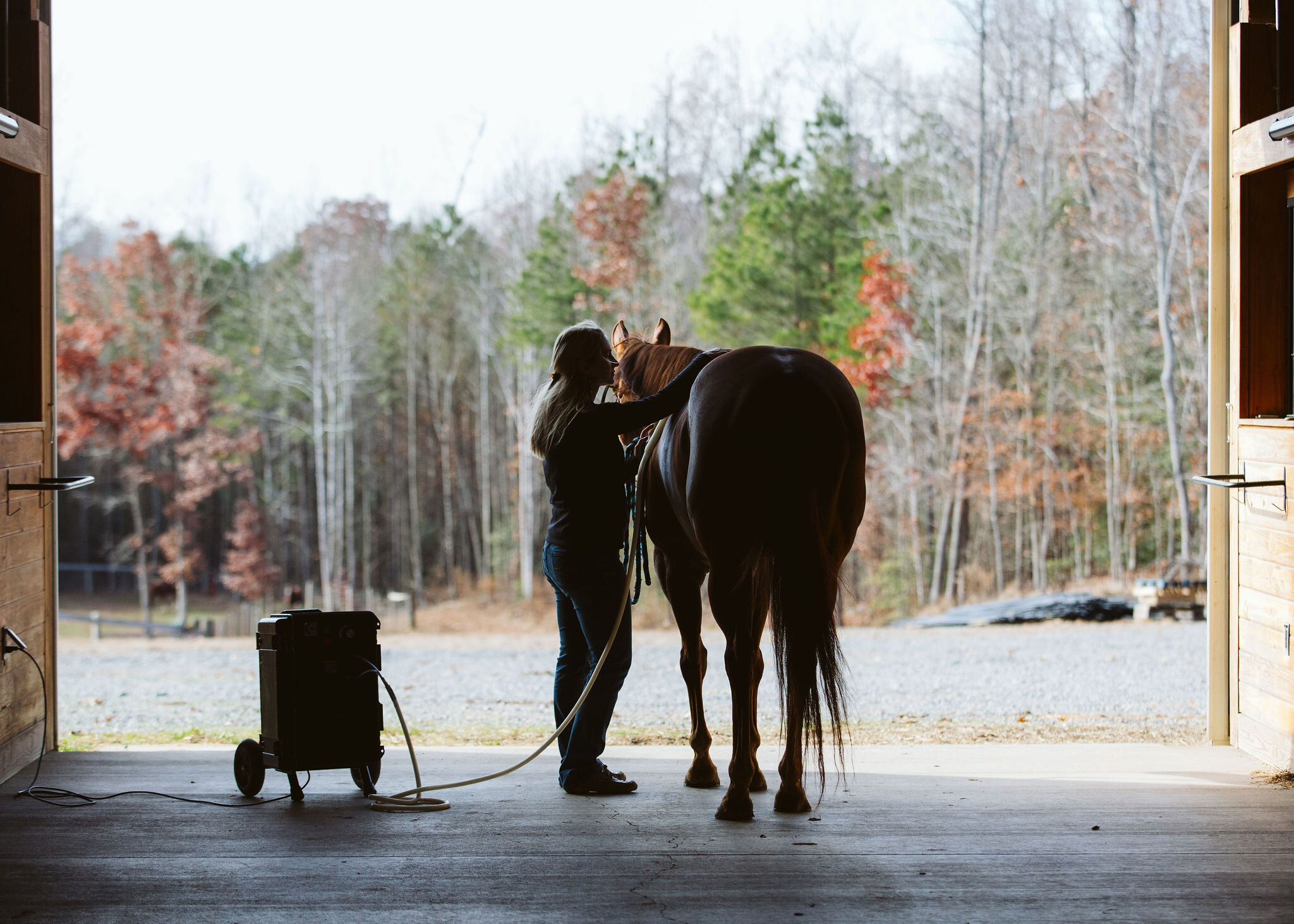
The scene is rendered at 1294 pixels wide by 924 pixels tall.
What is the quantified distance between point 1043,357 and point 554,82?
9.79 metres

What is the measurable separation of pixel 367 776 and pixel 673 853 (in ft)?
3.78

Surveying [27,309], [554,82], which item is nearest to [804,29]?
[554,82]

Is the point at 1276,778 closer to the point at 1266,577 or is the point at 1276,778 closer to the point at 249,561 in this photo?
the point at 1266,577

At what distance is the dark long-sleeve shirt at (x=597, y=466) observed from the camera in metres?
3.18

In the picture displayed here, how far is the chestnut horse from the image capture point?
281 centimetres

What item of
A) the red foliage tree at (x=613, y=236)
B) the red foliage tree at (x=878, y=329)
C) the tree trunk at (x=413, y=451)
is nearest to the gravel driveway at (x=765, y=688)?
the red foliage tree at (x=878, y=329)

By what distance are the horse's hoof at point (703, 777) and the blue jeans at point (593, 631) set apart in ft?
1.02

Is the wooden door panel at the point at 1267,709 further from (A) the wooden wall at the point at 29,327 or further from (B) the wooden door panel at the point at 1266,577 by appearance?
(A) the wooden wall at the point at 29,327

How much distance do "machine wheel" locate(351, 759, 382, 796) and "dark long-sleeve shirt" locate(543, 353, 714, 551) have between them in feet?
2.93

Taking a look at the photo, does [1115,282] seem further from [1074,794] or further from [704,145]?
[1074,794]

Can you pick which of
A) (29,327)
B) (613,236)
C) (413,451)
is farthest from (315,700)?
(413,451)

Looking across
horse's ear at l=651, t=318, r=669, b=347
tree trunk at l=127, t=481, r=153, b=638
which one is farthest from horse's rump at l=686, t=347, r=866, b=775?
tree trunk at l=127, t=481, r=153, b=638

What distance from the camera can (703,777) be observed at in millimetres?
3369

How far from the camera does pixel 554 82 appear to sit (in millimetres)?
19094
